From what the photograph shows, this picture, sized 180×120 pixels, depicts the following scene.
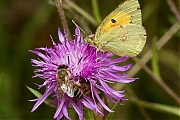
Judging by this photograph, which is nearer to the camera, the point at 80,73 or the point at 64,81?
the point at 64,81

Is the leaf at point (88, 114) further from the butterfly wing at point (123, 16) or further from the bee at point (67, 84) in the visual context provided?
the butterfly wing at point (123, 16)

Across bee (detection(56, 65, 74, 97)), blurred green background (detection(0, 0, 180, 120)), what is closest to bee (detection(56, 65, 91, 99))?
bee (detection(56, 65, 74, 97))

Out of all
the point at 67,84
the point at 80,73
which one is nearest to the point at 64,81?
the point at 67,84

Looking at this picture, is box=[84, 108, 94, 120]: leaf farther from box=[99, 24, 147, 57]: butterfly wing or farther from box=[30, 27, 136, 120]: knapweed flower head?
box=[99, 24, 147, 57]: butterfly wing

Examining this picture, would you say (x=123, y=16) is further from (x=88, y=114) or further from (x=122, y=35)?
(x=88, y=114)

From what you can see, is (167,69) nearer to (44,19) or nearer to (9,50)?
(44,19)

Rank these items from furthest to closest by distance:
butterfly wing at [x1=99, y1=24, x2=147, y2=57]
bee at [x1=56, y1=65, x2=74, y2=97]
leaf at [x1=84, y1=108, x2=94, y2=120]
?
1. butterfly wing at [x1=99, y1=24, x2=147, y2=57]
2. leaf at [x1=84, y1=108, x2=94, y2=120]
3. bee at [x1=56, y1=65, x2=74, y2=97]

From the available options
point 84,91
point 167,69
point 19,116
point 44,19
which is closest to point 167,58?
point 167,69
